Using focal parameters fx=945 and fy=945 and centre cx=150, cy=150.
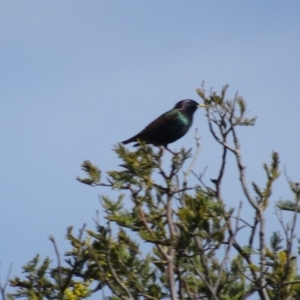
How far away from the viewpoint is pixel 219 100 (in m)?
7.89

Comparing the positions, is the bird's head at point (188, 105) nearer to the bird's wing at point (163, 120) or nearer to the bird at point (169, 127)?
the bird at point (169, 127)

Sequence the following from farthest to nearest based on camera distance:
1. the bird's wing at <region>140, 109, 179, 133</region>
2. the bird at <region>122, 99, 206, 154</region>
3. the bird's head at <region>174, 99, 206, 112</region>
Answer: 1. the bird's head at <region>174, 99, 206, 112</region>
2. the bird's wing at <region>140, 109, 179, 133</region>
3. the bird at <region>122, 99, 206, 154</region>

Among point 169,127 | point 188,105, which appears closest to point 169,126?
point 169,127

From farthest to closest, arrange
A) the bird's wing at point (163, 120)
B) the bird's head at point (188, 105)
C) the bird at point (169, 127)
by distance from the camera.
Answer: the bird's head at point (188, 105) → the bird's wing at point (163, 120) → the bird at point (169, 127)

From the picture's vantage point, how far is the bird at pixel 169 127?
36.1ft

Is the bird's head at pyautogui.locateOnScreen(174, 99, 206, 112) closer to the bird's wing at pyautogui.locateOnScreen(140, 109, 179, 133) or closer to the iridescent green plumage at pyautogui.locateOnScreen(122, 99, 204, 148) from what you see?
the iridescent green plumage at pyautogui.locateOnScreen(122, 99, 204, 148)

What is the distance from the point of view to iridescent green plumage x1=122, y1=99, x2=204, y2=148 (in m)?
11.0

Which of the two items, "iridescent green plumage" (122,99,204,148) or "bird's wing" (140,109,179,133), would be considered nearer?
"iridescent green plumage" (122,99,204,148)

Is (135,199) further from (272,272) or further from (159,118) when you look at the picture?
(159,118)

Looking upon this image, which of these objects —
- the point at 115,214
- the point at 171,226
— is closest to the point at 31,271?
the point at 115,214

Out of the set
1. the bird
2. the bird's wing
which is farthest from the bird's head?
the bird's wing

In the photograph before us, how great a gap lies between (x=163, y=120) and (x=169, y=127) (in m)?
0.14

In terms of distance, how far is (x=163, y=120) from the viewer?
11.5 m

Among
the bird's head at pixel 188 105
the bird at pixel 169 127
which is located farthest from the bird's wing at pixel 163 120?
the bird's head at pixel 188 105
